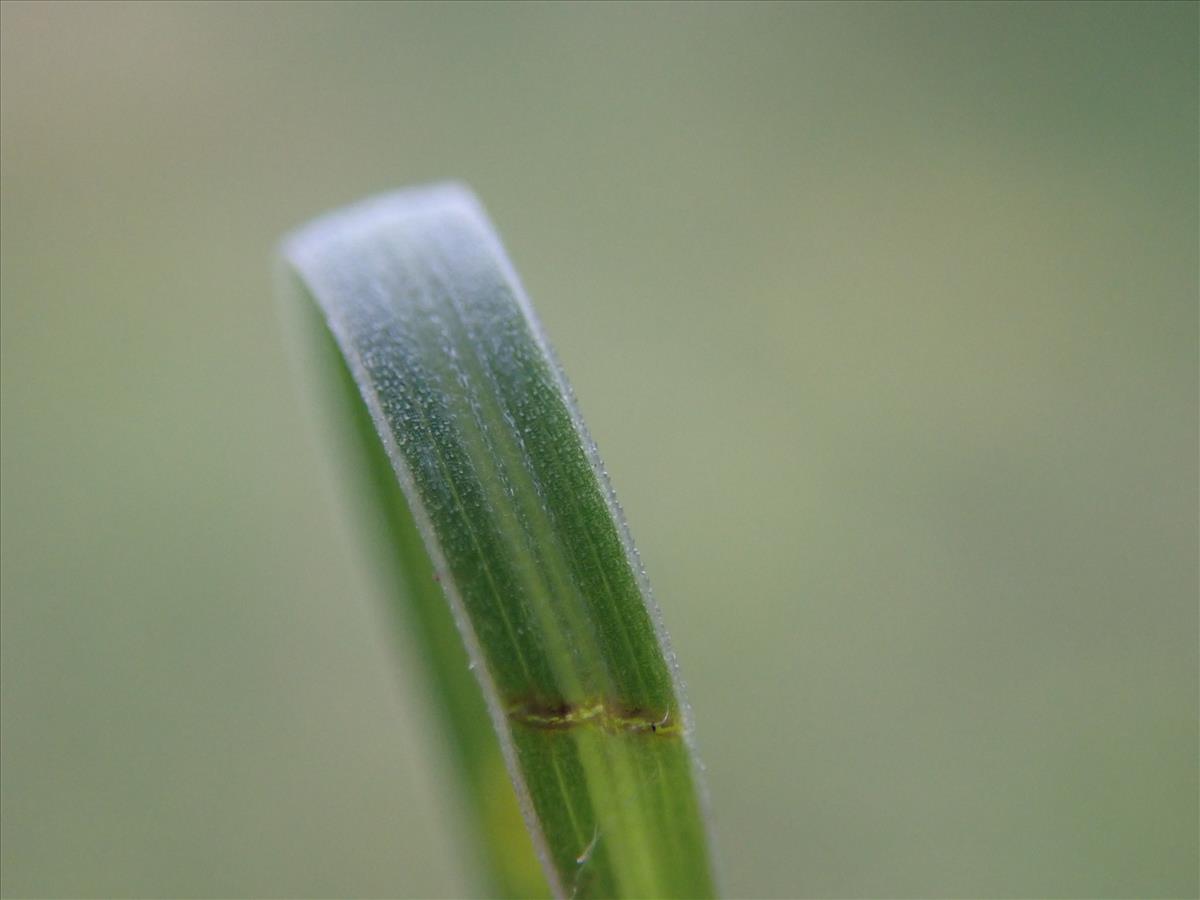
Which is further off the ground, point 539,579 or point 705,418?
point 705,418

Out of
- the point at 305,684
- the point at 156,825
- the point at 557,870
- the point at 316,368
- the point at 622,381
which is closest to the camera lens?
the point at 557,870

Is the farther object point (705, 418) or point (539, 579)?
point (705, 418)

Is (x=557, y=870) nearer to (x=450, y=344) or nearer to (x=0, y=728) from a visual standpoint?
(x=450, y=344)

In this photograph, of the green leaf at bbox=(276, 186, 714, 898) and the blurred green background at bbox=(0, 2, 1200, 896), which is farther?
the blurred green background at bbox=(0, 2, 1200, 896)

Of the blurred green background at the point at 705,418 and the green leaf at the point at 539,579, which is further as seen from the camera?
the blurred green background at the point at 705,418

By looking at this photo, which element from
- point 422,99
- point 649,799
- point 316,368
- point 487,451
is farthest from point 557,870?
point 422,99
